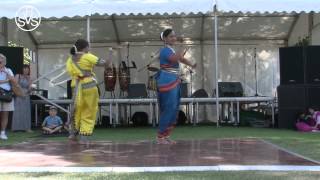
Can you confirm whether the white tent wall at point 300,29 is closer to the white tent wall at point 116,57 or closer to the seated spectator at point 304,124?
the white tent wall at point 116,57

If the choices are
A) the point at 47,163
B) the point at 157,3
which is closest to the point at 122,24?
the point at 157,3

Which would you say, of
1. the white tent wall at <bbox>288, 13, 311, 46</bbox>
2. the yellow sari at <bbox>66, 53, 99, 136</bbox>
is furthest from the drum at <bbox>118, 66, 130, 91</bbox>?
the yellow sari at <bbox>66, 53, 99, 136</bbox>

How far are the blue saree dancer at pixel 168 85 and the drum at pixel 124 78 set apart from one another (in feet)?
22.7

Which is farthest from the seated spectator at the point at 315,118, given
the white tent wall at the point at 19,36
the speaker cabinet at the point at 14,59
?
the white tent wall at the point at 19,36

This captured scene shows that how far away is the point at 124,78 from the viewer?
588 inches

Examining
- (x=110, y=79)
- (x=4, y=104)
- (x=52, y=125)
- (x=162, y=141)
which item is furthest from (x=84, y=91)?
(x=110, y=79)

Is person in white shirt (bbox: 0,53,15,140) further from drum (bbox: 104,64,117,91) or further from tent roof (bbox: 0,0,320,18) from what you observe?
drum (bbox: 104,64,117,91)

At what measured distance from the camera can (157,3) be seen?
419 inches

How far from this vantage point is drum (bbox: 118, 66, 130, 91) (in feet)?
48.4

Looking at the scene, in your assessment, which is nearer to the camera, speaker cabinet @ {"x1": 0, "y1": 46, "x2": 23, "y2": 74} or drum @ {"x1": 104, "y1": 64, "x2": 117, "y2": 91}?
speaker cabinet @ {"x1": 0, "y1": 46, "x2": 23, "y2": 74}

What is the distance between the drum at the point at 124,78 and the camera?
48.4 feet

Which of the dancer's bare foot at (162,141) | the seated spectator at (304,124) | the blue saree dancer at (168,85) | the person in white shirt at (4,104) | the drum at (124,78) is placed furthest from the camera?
the drum at (124,78)

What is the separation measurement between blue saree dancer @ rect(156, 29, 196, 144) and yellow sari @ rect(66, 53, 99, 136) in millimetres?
919

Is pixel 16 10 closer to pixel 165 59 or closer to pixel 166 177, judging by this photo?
pixel 165 59
